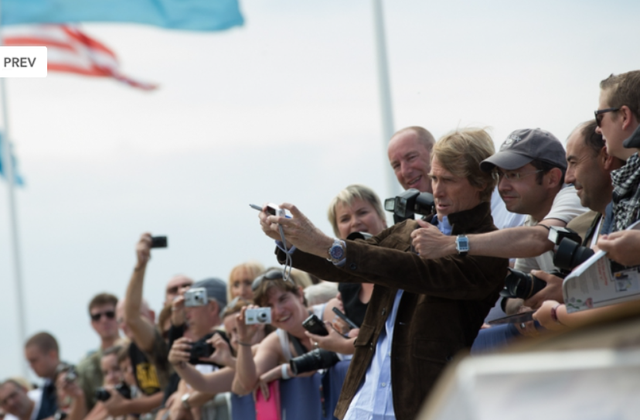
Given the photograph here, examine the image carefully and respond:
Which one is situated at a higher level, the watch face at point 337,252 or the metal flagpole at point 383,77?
the metal flagpole at point 383,77

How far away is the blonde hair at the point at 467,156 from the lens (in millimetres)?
3520

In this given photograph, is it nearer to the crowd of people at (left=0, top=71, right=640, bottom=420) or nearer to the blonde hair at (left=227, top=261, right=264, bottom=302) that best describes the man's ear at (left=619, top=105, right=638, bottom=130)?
the crowd of people at (left=0, top=71, right=640, bottom=420)

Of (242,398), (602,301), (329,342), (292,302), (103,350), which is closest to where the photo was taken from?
(602,301)

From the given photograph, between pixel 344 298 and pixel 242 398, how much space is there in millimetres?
1128

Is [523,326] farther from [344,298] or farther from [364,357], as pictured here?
[344,298]

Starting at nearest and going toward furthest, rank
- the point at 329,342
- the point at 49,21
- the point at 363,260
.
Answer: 1. the point at 363,260
2. the point at 329,342
3. the point at 49,21

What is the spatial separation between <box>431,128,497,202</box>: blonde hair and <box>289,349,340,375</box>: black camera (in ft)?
4.72

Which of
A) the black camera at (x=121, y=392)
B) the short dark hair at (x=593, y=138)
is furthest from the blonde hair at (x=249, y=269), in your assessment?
the short dark hair at (x=593, y=138)

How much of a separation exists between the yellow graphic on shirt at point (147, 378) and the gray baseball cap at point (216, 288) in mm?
711

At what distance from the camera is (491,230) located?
3.49m

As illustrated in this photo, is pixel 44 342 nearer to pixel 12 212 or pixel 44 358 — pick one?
pixel 44 358

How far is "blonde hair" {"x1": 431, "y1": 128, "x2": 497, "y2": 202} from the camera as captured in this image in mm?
3520

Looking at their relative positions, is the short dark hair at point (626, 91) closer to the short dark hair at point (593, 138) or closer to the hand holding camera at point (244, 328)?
the short dark hair at point (593, 138)

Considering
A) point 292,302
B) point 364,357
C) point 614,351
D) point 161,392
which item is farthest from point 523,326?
point 161,392
